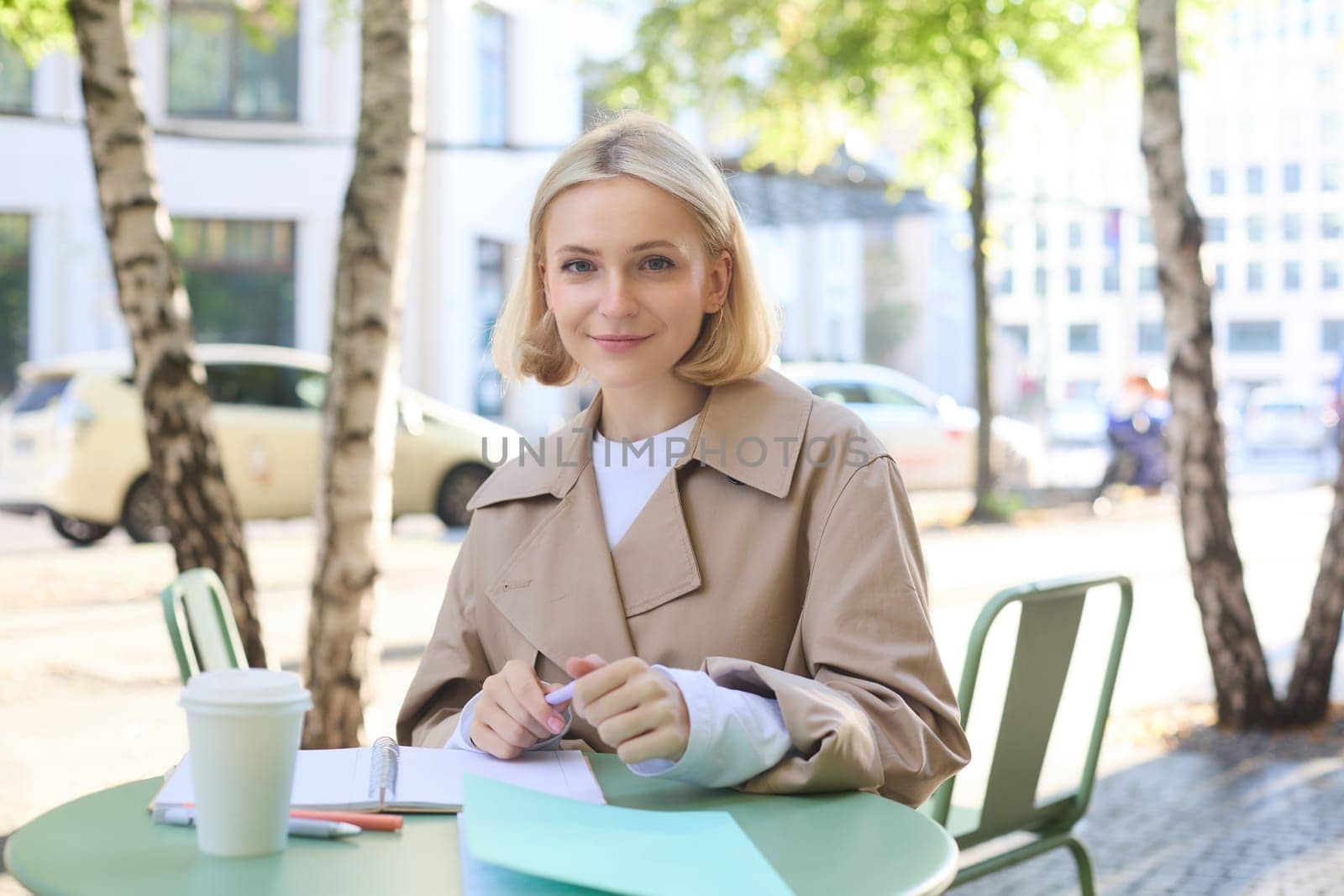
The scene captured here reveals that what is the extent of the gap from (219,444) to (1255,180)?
96442 mm

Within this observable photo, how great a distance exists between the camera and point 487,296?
87.5 feet

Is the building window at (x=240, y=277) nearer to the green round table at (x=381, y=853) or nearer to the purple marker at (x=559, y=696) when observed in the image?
the purple marker at (x=559, y=696)

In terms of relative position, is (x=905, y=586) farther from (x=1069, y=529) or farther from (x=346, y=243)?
(x=1069, y=529)

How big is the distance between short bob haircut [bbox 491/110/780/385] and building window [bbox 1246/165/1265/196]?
337 ft

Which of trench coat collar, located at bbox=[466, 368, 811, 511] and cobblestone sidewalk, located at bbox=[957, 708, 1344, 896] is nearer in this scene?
trench coat collar, located at bbox=[466, 368, 811, 511]

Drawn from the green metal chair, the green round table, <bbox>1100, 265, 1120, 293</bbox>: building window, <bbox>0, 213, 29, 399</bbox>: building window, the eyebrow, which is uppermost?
<bbox>1100, 265, 1120, 293</bbox>: building window

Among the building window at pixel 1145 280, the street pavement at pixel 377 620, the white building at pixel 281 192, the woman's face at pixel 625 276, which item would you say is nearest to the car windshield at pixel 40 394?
the street pavement at pixel 377 620

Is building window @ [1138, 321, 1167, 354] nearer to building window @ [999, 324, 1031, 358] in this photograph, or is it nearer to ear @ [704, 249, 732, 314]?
building window @ [999, 324, 1031, 358]

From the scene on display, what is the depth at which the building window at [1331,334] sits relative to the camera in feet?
318

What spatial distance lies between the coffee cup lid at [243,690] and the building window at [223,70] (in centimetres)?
2335

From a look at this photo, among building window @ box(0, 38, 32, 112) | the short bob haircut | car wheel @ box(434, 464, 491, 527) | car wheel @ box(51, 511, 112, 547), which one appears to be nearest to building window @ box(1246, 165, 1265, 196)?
building window @ box(0, 38, 32, 112)

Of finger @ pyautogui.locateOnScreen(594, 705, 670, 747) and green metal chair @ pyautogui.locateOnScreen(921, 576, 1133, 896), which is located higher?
finger @ pyautogui.locateOnScreen(594, 705, 670, 747)

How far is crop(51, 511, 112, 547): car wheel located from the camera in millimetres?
13727

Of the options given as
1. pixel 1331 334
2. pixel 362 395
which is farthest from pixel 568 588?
pixel 1331 334
